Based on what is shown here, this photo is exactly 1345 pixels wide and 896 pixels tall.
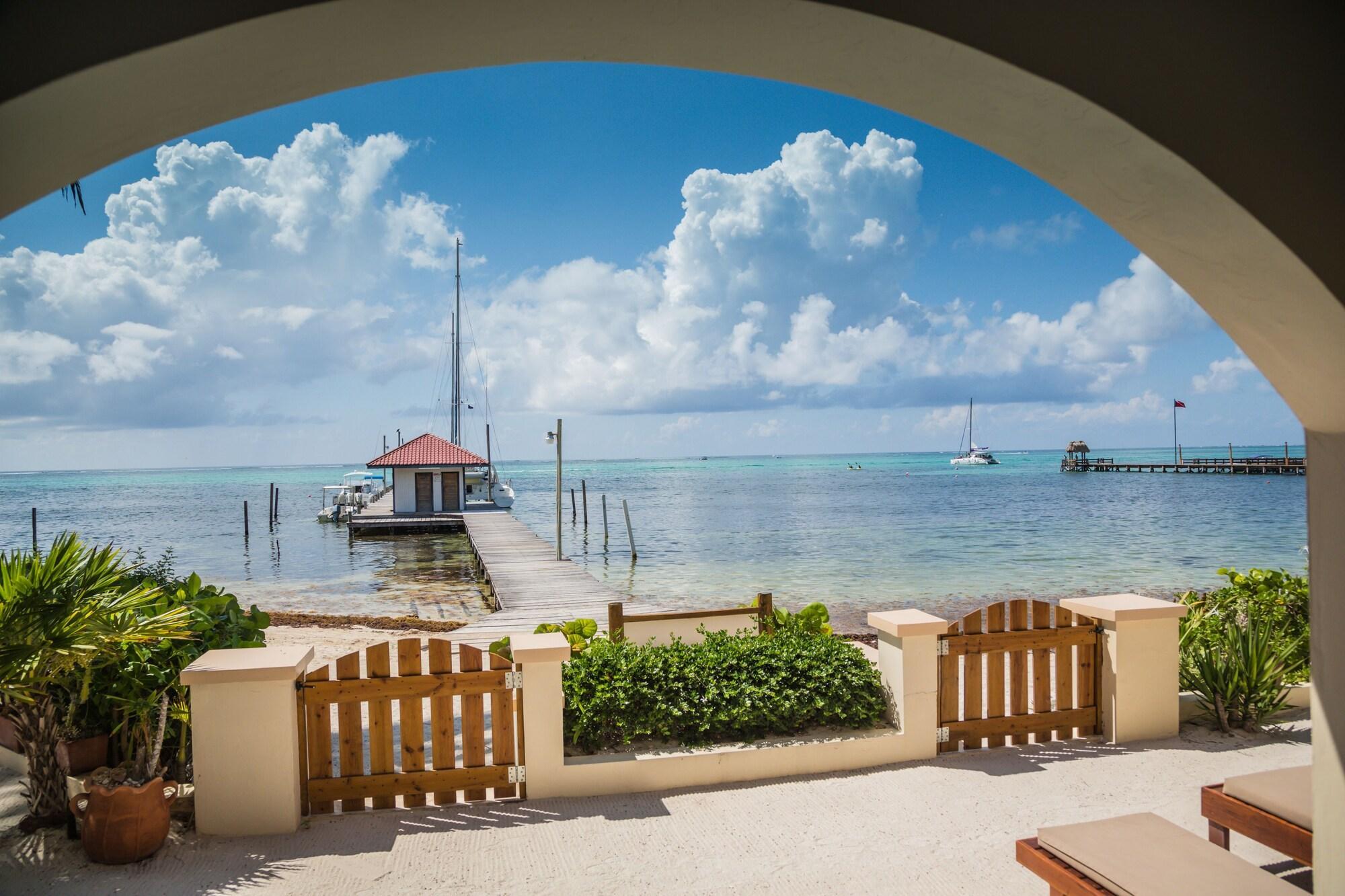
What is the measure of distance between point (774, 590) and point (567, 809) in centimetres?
1566

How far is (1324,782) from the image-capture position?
2.02 m

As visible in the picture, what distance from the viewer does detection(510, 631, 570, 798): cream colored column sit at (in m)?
5.15

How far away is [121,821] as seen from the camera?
434cm

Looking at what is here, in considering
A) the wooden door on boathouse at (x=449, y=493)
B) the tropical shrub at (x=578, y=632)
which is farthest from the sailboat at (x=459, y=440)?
the tropical shrub at (x=578, y=632)

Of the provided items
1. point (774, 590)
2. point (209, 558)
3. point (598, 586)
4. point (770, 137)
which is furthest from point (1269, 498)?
point (209, 558)

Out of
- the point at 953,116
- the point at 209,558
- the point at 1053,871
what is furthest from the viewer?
the point at 209,558

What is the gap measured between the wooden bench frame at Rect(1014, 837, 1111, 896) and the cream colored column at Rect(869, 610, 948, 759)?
77.0 inches

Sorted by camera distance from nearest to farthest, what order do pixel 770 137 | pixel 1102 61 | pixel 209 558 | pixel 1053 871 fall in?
pixel 1102 61 → pixel 1053 871 → pixel 209 558 → pixel 770 137

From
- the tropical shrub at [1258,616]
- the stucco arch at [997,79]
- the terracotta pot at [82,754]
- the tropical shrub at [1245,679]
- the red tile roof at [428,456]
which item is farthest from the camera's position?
the red tile roof at [428,456]

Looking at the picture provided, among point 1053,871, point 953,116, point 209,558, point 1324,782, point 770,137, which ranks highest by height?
point 770,137

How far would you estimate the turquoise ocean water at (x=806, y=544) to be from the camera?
20.4m

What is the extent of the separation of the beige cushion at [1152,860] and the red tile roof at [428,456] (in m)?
32.3

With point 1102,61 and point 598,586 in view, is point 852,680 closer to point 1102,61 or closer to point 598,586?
point 1102,61

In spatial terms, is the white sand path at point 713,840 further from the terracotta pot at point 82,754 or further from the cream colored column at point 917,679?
the terracotta pot at point 82,754
